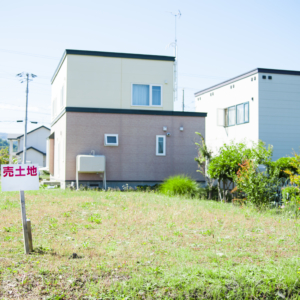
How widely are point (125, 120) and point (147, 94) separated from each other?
173cm

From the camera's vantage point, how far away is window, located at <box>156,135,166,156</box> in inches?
625

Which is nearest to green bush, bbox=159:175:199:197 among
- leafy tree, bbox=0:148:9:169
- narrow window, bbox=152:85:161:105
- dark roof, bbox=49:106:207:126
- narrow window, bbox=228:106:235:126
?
dark roof, bbox=49:106:207:126

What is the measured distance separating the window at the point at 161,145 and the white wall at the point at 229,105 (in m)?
2.24

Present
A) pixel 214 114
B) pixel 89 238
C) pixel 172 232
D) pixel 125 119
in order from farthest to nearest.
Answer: pixel 214 114
pixel 125 119
pixel 172 232
pixel 89 238

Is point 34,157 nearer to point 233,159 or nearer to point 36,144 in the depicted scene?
point 36,144

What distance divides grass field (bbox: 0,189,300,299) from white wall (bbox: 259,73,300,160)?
1021cm

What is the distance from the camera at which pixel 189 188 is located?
43.5 ft

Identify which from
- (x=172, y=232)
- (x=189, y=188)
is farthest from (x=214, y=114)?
(x=172, y=232)

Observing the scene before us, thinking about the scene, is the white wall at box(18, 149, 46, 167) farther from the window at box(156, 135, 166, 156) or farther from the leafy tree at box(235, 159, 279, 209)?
the leafy tree at box(235, 159, 279, 209)

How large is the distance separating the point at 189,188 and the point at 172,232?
19.6ft

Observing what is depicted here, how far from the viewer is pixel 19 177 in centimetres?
608

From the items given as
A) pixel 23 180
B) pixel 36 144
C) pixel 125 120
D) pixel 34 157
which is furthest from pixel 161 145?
pixel 36 144

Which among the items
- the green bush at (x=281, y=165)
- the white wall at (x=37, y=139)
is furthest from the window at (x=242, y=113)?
the white wall at (x=37, y=139)

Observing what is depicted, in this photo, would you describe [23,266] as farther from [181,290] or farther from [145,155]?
[145,155]
